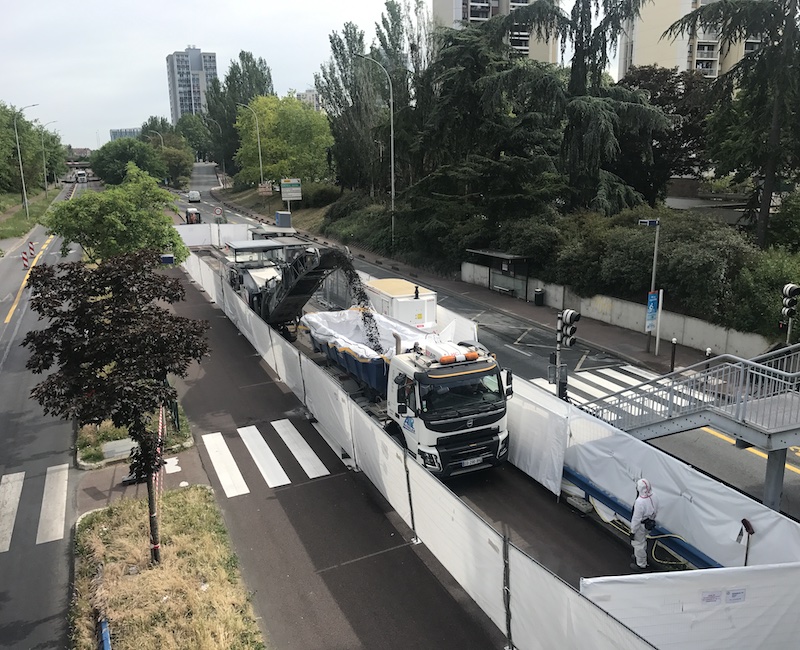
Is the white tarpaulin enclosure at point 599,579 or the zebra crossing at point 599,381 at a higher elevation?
the white tarpaulin enclosure at point 599,579

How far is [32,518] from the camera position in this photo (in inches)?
465

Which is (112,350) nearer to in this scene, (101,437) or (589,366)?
(101,437)

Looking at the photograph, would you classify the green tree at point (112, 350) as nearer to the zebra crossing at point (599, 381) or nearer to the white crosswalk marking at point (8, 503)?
the white crosswalk marking at point (8, 503)

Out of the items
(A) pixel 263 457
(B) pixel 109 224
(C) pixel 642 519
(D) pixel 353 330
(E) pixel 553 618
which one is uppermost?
(B) pixel 109 224

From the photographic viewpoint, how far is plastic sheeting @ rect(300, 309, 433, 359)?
57.3 feet

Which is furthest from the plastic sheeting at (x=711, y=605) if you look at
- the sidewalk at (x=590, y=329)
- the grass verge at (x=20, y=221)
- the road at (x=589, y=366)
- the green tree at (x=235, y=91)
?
the green tree at (x=235, y=91)

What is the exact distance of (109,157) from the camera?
3625 inches

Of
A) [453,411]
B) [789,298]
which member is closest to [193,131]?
[789,298]

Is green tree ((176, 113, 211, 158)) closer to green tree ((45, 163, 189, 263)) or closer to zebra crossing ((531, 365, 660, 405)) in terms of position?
green tree ((45, 163, 189, 263))

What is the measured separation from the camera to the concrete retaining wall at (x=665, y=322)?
20.8m

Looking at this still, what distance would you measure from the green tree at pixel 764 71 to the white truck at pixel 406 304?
554 inches

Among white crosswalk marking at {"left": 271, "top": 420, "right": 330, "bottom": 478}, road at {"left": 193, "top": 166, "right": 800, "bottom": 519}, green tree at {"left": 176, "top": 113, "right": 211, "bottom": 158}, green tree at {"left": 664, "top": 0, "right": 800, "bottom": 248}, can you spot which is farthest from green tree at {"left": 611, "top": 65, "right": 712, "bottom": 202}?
green tree at {"left": 176, "top": 113, "right": 211, "bottom": 158}

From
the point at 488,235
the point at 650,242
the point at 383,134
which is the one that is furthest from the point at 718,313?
the point at 383,134

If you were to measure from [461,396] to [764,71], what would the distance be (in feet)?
66.7
